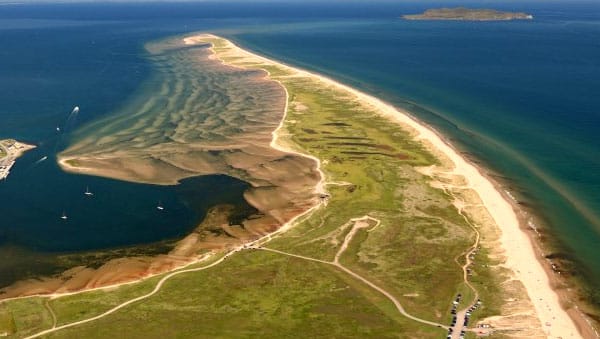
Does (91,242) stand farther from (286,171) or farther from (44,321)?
(286,171)

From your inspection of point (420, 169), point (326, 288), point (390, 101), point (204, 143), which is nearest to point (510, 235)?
point (420, 169)

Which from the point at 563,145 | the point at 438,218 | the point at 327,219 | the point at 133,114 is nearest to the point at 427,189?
the point at 438,218

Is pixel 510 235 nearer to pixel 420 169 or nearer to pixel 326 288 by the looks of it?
pixel 420 169

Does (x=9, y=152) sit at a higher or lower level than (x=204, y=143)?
lower

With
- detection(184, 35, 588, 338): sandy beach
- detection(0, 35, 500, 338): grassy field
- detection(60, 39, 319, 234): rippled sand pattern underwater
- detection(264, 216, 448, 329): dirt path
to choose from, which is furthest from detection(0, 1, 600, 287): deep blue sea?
detection(264, 216, 448, 329): dirt path

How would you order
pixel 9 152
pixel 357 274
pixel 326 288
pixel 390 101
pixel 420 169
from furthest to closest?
pixel 390 101
pixel 9 152
pixel 420 169
pixel 357 274
pixel 326 288

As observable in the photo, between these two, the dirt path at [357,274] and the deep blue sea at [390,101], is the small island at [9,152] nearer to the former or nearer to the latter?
the deep blue sea at [390,101]
